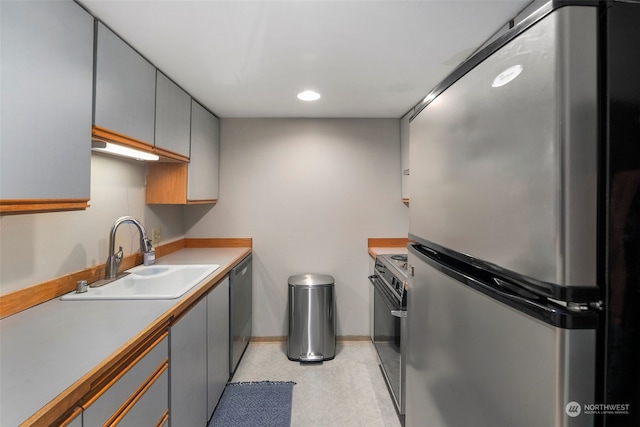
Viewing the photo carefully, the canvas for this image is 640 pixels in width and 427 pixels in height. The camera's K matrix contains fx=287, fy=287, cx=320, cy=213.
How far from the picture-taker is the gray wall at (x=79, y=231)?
121 cm

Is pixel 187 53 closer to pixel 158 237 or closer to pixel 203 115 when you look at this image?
pixel 203 115

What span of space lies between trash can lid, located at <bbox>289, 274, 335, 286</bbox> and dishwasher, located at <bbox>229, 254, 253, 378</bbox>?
1.38 feet

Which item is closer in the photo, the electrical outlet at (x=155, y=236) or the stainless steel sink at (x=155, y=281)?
the stainless steel sink at (x=155, y=281)

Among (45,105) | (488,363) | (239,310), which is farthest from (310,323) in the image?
(45,105)

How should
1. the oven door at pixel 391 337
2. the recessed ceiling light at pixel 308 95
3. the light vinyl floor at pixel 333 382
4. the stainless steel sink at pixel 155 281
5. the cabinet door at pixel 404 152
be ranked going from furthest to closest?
1. the cabinet door at pixel 404 152
2. the recessed ceiling light at pixel 308 95
3. the light vinyl floor at pixel 333 382
4. the oven door at pixel 391 337
5. the stainless steel sink at pixel 155 281

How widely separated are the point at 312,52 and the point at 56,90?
1135 millimetres

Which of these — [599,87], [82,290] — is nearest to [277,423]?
[82,290]

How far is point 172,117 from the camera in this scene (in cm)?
189

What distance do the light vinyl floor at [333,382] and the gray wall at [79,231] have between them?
4.62ft

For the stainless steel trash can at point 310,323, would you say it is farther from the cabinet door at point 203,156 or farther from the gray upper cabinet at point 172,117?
the gray upper cabinet at point 172,117

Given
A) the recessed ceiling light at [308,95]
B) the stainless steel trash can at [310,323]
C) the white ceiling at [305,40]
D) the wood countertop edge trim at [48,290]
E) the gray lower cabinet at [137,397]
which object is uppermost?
the recessed ceiling light at [308,95]

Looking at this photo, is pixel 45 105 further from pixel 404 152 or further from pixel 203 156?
pixel 404 152

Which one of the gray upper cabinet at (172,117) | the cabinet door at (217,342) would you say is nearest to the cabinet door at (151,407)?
the cabinet door at (217,342)

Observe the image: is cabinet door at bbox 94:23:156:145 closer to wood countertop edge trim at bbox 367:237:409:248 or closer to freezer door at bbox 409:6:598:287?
freezer door at bbox 409:6:598:287
